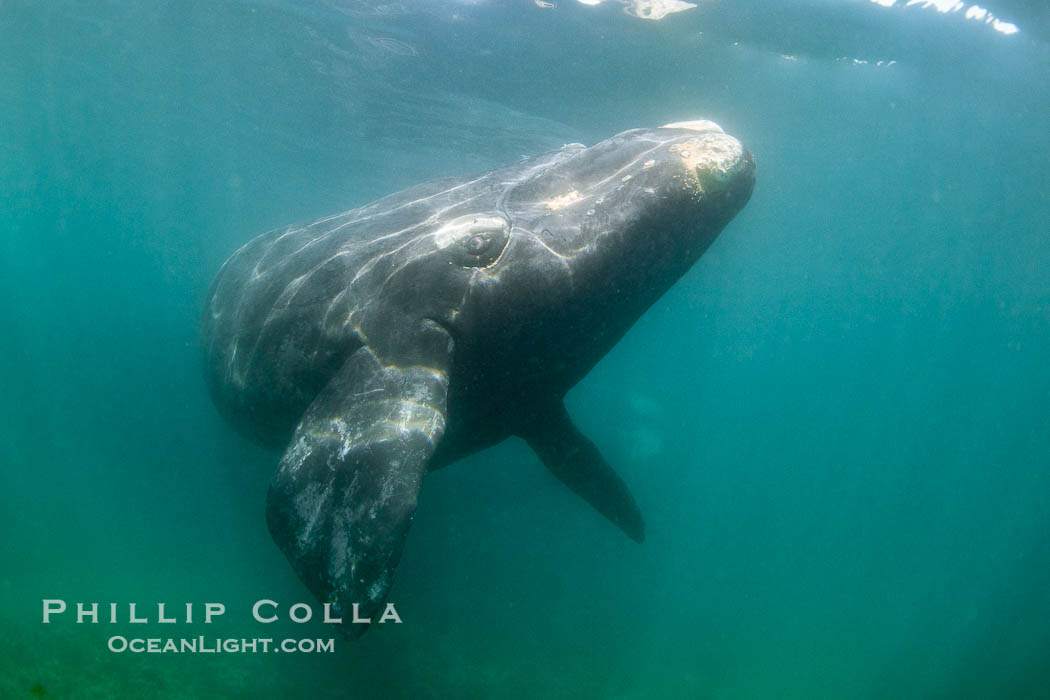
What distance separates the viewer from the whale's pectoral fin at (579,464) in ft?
19.5

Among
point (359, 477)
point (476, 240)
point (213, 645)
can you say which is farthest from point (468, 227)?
point (213, 645)

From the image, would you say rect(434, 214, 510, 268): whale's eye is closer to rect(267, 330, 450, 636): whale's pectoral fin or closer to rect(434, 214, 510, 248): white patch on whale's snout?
rect(434, 214, 510, 248): white patch on whale's snout

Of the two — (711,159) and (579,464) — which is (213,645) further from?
(711,159)

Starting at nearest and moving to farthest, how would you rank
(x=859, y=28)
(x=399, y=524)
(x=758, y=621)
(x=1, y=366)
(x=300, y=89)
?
(x=399, y=524) → (x=859, y=28) → (x=758, y=621) → (x=1, y=366) → (x=300, y=89)

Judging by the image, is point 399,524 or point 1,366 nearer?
point 399,524

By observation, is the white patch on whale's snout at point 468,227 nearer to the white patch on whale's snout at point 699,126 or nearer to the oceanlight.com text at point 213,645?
the white patch on whale's snout at point 699,126

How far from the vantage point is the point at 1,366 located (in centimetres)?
2409

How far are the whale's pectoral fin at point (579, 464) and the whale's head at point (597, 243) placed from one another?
1.49m

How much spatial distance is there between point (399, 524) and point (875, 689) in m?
21.5

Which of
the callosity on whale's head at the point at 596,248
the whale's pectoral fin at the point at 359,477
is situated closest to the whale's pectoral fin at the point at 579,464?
the callosity on whale's head at the point at 596,248

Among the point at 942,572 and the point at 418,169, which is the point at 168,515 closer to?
the point at 418,169

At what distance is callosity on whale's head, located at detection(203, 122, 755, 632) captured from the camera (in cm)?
330

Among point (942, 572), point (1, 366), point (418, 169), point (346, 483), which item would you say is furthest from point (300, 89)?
point (942, 572)

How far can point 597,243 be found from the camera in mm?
4203
